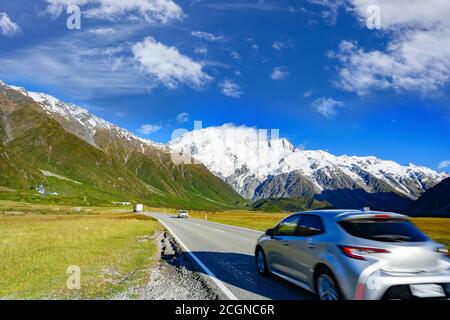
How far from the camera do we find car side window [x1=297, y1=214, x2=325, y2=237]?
936 centimetres

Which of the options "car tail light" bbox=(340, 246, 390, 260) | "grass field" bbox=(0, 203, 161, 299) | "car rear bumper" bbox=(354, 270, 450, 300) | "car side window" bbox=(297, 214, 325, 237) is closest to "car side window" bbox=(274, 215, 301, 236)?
"car side window" bbox=(297, 214, 325, 237)

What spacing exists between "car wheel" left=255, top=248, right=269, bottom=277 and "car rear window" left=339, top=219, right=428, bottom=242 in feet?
13.3

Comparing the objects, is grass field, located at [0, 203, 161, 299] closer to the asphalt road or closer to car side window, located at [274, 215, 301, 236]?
the asphalt road

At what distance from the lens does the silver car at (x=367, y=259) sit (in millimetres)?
7445

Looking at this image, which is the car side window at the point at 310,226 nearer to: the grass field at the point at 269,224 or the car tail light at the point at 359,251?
the car tail light at the point at 359,251

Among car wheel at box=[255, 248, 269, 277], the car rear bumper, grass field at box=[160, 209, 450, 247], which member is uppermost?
the car rear bumper

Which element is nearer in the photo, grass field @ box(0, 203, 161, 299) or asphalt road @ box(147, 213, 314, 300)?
asphalt road @ box(147, 213, 314, 300)

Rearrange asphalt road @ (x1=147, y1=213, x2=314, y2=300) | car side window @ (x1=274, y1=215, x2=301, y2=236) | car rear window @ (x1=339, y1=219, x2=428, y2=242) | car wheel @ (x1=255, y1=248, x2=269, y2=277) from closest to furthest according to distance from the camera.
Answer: car rear window @ (x1=339, y1=219, x2=428, y2=242) < asphalt road @ (x1=147, y1=213, x2=314, y2=300) < car side window @ (x1=274, y1=215, x2=301, y2=236) < car wheel @ (x1=255, y1=248, x2=269, y2=277)

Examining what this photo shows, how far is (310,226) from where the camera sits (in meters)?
9.80

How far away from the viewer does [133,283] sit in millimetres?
11695

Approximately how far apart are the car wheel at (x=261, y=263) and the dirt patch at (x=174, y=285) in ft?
5.75
